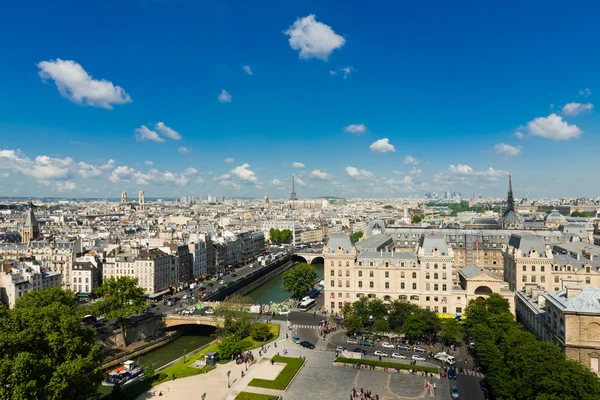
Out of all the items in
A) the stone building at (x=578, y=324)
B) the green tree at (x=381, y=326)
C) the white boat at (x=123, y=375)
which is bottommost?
the white boat at (x=123, y=375)

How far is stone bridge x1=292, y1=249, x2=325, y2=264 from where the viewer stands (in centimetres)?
15762

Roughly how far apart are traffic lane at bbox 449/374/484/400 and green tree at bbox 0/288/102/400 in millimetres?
36908

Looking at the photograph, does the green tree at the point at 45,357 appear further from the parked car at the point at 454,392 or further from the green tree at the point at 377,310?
the green tree at the point at 377,310

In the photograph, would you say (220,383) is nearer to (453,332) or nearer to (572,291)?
(453,332)

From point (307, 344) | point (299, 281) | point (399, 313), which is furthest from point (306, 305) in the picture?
point (399, 313)

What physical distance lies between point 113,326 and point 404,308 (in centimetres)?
4496

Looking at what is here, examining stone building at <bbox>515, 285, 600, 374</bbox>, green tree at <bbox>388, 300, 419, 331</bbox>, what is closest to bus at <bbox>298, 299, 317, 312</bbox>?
green tree at <bbox>388, 300, 419, 331</bbox>

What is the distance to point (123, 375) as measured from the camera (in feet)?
184

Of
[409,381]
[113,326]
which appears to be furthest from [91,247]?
[409,381]

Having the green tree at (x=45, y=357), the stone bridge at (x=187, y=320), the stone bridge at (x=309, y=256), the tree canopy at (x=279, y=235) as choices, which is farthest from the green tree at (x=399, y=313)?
the tree canopy at (x=279, y=235)

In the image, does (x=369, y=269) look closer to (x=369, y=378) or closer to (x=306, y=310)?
(x=306, y=310)

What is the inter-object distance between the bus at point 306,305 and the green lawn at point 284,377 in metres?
26.2

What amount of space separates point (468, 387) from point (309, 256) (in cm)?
11007

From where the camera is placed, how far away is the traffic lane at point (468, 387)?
46.7 m
